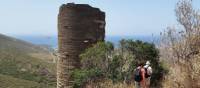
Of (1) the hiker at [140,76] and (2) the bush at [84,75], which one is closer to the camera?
(1) the hiker at [140,76]

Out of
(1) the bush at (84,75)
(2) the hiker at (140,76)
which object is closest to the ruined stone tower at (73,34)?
(1) the bush at (84,75)

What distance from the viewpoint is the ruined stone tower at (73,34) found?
22.2 m

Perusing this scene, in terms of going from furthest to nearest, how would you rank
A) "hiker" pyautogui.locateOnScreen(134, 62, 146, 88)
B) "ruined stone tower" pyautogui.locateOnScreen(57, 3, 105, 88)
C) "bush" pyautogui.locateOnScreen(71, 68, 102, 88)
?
"ruined stone tower" pyautogui.locateOnScreen(57, 3, 105, 88) → "bush" pyautogui.locateOnScreen(71, 68, 102, 88) → "hiker" pyautogui.locateOnScreen(134, 62, 146, 88)

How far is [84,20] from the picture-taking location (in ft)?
73.4

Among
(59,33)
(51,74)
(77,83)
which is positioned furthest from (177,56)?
(51,74)

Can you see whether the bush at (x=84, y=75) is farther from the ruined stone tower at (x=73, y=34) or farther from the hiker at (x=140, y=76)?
the hiker at (x=140, y=76)

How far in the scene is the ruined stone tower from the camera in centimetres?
2217

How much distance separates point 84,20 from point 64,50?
178 cm

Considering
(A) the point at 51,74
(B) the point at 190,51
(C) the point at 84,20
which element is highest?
(C) the point at 84,20

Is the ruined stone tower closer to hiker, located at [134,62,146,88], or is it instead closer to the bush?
the bush

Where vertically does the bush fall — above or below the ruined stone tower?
below

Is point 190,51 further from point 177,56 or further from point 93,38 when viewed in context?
point 93,38

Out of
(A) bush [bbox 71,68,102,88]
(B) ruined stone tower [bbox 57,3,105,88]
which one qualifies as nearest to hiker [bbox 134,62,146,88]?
(A) bush [bbox 71,68,102,88]

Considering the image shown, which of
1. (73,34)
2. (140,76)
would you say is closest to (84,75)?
(73,34)
